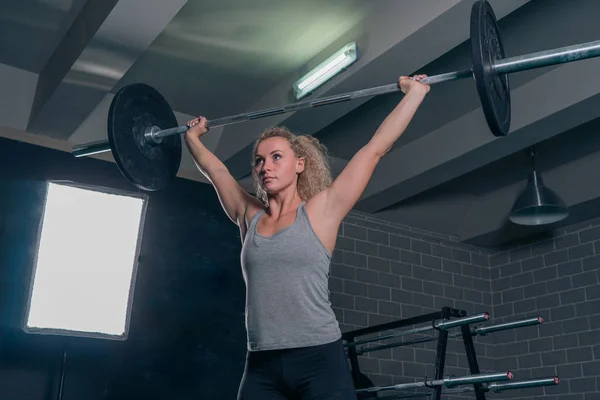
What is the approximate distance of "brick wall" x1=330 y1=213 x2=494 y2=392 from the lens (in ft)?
15.5

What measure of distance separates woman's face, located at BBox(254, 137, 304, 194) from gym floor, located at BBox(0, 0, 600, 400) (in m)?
1.31

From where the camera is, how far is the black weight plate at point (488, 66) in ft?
5.63

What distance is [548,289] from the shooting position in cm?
503

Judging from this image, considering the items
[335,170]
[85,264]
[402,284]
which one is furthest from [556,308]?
[85,264]

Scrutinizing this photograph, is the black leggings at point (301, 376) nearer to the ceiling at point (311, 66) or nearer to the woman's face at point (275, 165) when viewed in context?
the woman's face at point (275, 165)

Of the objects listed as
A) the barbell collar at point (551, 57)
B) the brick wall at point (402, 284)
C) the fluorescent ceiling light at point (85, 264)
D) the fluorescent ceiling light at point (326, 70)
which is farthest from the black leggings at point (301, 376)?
the brick wall at point (402, 284)

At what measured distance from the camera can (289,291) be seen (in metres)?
1.58

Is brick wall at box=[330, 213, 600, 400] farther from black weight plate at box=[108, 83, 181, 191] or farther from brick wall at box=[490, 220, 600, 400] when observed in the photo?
black weight plate at box=[108, 83, 181, 191]

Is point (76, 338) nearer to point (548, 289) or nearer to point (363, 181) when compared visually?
point (363, 181)

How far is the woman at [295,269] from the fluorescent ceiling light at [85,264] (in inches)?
44.6

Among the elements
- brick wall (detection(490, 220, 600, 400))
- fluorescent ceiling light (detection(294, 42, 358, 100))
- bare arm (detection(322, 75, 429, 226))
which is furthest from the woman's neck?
brick wall (detection(490, 220, 600, 400))

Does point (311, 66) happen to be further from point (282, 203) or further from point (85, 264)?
point (282, 203)

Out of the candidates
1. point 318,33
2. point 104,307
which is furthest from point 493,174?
point 104,307

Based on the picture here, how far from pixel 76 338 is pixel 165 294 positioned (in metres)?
0.40
